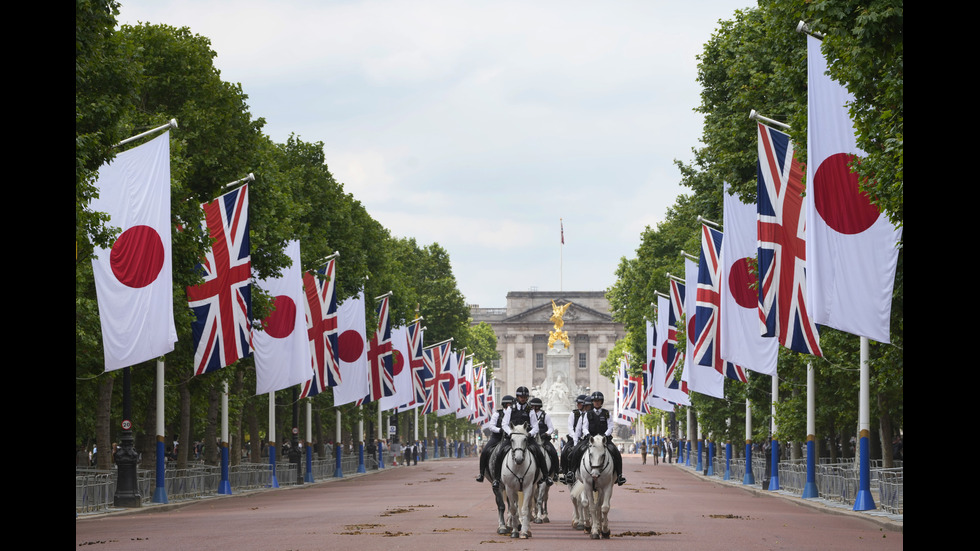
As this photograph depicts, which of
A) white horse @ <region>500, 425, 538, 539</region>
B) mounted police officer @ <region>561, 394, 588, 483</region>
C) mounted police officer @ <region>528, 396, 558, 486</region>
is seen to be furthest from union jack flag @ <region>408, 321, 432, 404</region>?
white horse @ <region>500, 425, 538, 539</region>

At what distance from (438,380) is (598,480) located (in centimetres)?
6492

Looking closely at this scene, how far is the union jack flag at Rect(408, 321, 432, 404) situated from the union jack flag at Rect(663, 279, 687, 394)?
Result: 16.9 m

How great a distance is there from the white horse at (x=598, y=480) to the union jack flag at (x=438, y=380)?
61.4 metres

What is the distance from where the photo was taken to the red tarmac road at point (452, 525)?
23.4 meters

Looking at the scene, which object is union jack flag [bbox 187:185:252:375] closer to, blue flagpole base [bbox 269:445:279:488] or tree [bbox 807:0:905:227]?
tree [bbox 807:0:905:227]

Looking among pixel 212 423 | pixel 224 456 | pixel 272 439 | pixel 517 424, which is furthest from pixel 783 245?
pixel 272 439

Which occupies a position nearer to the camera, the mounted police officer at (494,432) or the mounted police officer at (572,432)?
the mounted police officer at (494,432)

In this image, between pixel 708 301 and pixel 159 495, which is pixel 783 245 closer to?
pixel 708 301

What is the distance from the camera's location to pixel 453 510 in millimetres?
34312

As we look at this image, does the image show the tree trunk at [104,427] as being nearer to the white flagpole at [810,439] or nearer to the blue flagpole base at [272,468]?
the blue flagpole base at [272,468]

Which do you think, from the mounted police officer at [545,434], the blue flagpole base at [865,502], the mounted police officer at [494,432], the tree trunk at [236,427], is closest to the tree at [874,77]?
the mounted police officer at [545,434]
